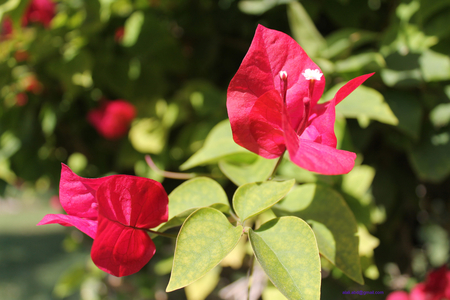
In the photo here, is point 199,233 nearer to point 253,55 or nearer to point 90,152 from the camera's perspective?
point 253,55

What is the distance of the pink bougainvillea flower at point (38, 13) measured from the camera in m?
0.81

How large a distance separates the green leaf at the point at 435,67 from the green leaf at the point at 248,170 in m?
0.29

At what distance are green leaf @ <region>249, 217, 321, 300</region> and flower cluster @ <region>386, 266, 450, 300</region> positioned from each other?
0.42m

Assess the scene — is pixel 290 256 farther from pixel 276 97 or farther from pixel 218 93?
pixel 218 93

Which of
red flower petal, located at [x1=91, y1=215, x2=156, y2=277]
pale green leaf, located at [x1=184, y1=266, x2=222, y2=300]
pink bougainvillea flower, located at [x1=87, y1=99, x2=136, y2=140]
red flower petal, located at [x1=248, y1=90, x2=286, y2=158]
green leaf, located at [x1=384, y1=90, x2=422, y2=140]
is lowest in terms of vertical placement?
pale green leaf, located at [x1=184, y1=266, x2=222, y2=300]

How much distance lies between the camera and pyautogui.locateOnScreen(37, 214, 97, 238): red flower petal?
0.23m

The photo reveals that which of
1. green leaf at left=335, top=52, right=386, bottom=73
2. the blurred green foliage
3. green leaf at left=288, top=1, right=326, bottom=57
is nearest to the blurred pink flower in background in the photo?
the blurred green foliage

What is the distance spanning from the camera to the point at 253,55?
0.24 m

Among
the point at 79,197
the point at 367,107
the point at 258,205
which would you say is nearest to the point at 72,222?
the point at 79,197

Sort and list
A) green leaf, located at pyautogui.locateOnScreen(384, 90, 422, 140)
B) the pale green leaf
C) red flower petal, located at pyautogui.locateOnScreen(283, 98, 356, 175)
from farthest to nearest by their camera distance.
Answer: the pale green leaf → green leaf, located at pyautogui.locateOnScreen(384, 90, 422, 140) → red flower petal, located at pyautogui.locateOnScreen(283, 98, 356, 175)

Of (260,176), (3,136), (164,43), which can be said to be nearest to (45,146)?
(3,136)

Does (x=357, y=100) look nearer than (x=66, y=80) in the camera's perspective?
Yes

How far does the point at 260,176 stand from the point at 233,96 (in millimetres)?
115

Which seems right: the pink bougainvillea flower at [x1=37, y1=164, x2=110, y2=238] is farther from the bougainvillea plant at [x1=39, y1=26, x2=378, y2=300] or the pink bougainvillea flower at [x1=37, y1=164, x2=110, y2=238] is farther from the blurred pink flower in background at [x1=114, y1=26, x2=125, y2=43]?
the blurred pink flower in background at [x1=114, y1=26, x2=125, y2=43]
